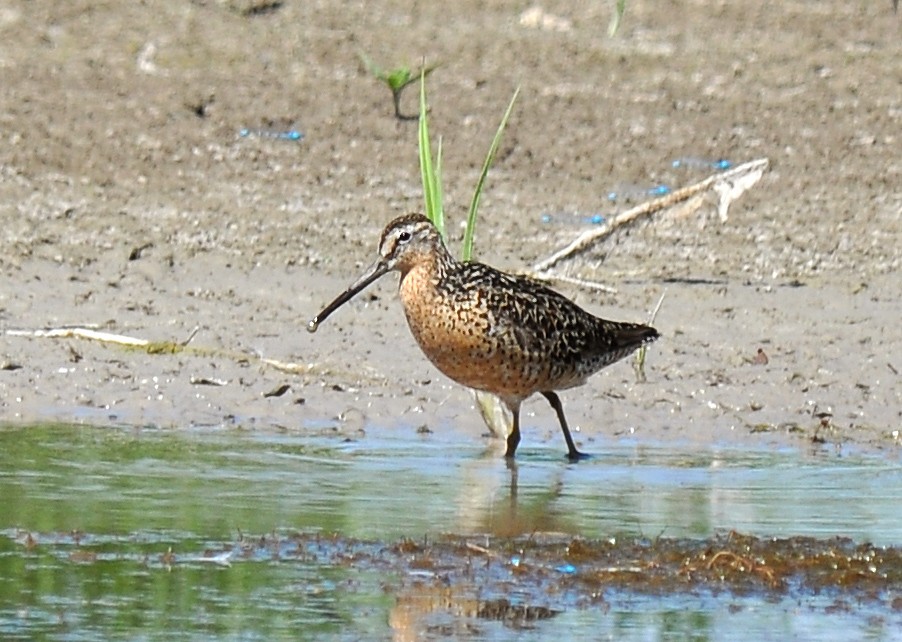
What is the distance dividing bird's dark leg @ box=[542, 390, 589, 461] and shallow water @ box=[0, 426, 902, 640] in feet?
0.24

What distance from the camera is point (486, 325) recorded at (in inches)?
332

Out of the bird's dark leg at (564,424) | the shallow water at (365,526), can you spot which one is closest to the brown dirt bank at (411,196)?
the bird's dark leg at (564,424)

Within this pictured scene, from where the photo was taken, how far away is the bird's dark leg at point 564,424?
27.4 feet

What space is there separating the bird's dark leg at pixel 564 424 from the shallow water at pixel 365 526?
7cm

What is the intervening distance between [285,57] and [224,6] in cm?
63

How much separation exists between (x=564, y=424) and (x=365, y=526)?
1975 mm

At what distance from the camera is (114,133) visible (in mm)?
11867

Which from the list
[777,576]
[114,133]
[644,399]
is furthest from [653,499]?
[114,133]

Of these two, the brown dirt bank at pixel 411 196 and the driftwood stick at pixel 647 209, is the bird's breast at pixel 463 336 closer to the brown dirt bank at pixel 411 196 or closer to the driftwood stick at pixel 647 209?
the brown dirt bank at pixel 411 196

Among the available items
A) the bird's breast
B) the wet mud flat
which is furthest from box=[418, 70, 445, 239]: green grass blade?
the wet mud flat

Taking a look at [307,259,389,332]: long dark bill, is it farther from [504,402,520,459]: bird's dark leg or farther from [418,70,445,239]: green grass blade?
[504,402,520,459]: bird's dark leg

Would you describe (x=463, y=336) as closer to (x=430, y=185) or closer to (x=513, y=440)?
(x=513, y=440)

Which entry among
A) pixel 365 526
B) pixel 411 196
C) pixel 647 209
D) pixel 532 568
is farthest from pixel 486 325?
pixel 411 196

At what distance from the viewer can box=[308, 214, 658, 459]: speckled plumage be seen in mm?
8398
